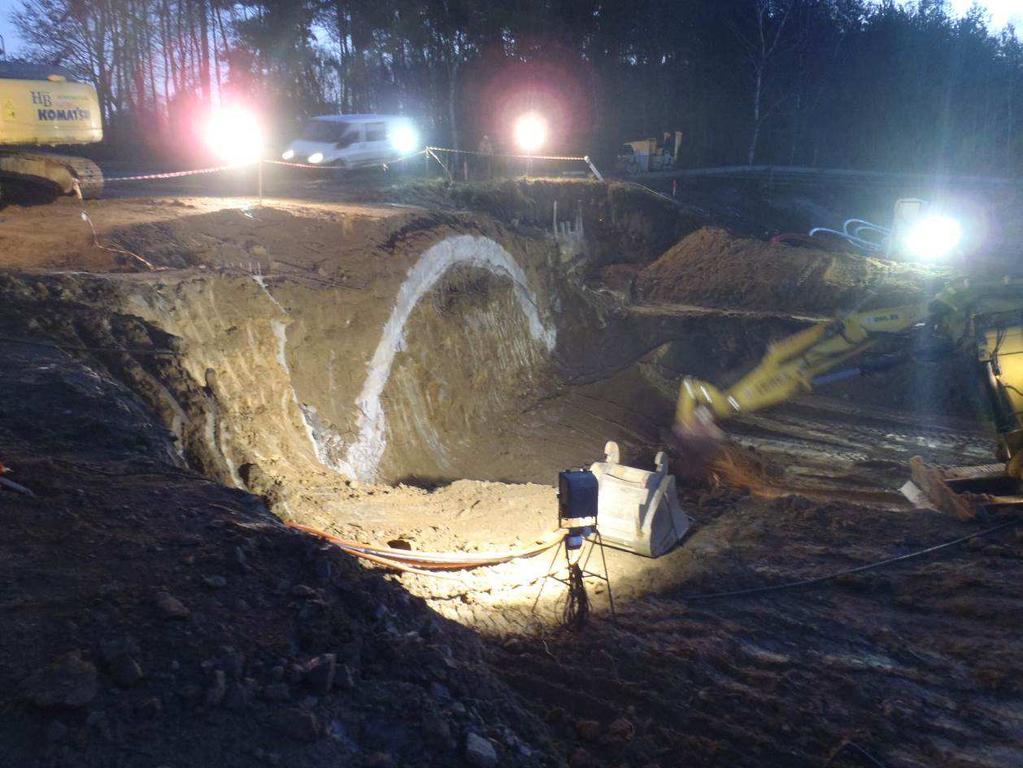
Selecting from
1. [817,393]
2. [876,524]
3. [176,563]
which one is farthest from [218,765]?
[817,393]

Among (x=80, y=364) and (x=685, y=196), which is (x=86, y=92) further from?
(x=685, y=196)

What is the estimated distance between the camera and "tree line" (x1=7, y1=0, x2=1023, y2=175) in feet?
98.7

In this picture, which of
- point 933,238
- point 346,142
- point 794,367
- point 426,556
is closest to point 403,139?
point 346,142

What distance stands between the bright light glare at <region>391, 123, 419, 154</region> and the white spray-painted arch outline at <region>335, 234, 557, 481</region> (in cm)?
742

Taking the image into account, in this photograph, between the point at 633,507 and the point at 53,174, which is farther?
the point at 53,174

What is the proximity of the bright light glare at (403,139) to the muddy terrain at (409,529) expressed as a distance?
5.95 metres

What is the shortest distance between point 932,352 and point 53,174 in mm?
15171

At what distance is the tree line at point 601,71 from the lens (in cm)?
3009

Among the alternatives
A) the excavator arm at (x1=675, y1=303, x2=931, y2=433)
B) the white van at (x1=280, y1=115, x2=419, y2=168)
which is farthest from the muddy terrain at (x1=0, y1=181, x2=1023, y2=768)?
the white van at (x1=280, y1=115, x2=419, y2=168)

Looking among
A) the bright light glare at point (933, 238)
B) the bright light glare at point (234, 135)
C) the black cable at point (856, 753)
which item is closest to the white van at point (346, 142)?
the bright light glare at point (234, 135)

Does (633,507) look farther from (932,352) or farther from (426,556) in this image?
(932,352)

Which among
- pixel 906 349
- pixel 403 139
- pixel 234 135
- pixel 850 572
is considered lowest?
pixel 850 572

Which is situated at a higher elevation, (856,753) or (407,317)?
(407,317)

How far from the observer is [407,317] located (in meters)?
13.2
